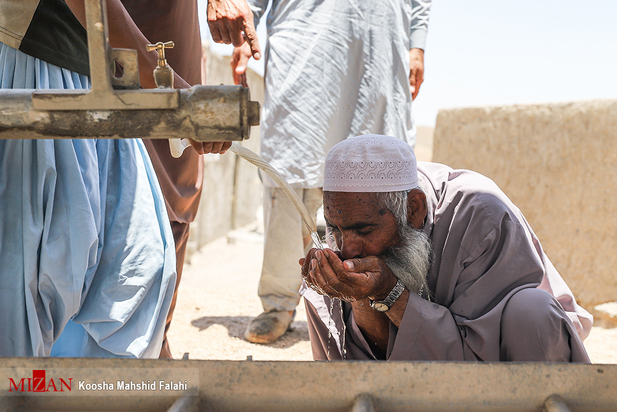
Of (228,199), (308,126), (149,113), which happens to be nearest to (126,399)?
(149,113)

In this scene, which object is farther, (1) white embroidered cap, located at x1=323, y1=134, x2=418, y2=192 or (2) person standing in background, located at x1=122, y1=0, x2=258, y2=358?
(2) person standing in background, located at x1=122, y1=0, x2=258, y2=358

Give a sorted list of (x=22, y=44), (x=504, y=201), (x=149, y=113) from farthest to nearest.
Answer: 1. (x=504, y=201)
2. (x=22, y=44)
3. (x=149, y=113)

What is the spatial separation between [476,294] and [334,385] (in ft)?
3.05

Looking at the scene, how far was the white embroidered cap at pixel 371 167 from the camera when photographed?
198 cm

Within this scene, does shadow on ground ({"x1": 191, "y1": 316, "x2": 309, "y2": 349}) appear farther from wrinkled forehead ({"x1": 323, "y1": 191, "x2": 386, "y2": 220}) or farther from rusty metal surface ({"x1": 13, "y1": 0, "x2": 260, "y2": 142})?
rusty metal surface ({"x1": 13, "y1": 0, "x2": 260, "y2": 142})

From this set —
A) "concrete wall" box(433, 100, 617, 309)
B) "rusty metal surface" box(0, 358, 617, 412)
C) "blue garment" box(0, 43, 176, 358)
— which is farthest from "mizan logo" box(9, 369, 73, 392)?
"concrete wall" box(433, 100, 617, 309)

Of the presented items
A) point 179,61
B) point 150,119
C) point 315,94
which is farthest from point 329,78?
point 150,119

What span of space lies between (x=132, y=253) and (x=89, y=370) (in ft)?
2.26

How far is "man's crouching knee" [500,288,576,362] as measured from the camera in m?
1.78

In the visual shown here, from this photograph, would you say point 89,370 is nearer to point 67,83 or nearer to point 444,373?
point 444,373

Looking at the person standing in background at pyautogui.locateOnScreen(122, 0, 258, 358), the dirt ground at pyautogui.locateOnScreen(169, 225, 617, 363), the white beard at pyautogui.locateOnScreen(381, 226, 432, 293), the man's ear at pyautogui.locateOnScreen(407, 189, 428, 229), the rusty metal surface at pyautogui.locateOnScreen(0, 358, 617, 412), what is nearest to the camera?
the rusty metal surface at pyautogui.locateOnScreen(0, 358, 617, 412)

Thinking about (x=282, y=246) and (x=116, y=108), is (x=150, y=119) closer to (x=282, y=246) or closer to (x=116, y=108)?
(x=116, y=108)

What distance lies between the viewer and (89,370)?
120cm

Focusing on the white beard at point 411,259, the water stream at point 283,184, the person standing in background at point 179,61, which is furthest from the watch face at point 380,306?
the person standing in background at point 179,61
